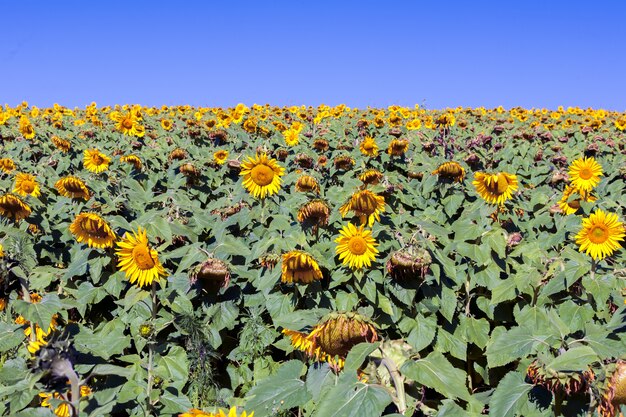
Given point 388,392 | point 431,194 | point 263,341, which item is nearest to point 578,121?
point 431,194

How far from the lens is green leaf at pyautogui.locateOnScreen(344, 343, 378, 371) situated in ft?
4.97

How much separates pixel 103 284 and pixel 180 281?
0.71 meters

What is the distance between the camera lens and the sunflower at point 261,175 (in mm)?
4434

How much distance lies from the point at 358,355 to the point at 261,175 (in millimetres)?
3038

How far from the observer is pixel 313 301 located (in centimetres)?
343

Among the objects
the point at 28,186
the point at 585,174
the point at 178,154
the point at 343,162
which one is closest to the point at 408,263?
the point at 585,174

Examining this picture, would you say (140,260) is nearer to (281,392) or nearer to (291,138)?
(281,392)

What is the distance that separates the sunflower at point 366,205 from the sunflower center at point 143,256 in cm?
→ 139

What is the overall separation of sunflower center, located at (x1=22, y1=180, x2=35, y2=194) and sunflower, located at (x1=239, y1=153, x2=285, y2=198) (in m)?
2.09

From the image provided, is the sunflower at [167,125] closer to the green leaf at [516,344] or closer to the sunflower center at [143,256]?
the sunflower center at [143,256]

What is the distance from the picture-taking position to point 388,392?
1.53 m

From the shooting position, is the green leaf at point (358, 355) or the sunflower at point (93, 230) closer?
the green leaf at point (358, 355)

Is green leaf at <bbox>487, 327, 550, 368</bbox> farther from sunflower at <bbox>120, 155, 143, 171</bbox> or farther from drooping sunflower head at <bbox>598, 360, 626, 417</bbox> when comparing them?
sunflower at <bbox>120, 155, 143, 171</bbox>

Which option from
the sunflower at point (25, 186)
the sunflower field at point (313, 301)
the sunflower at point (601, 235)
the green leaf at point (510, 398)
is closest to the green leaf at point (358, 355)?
the sunflower field at point (313, 301)
